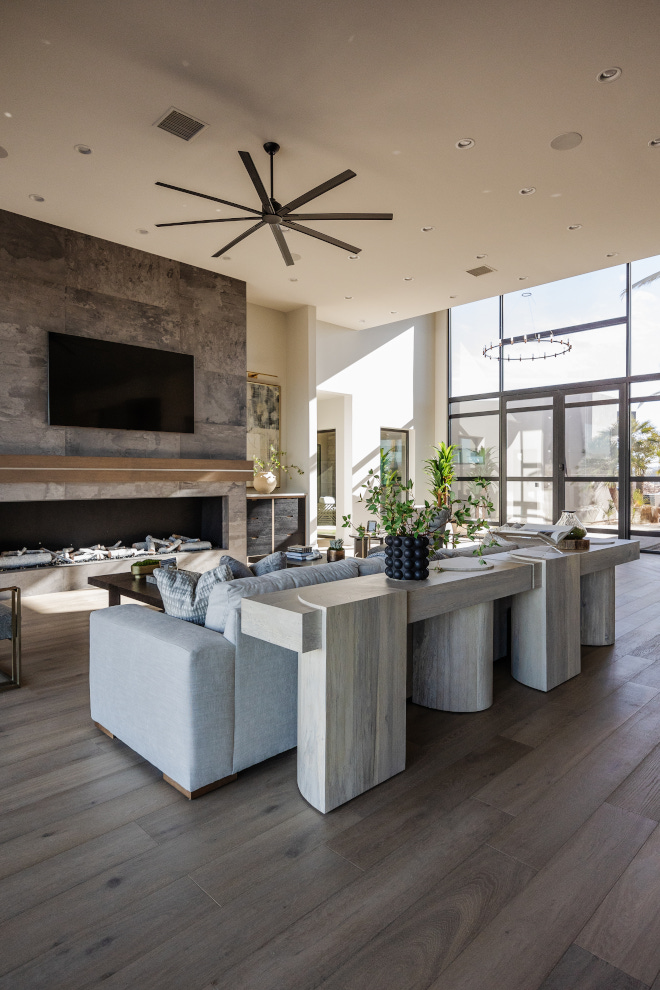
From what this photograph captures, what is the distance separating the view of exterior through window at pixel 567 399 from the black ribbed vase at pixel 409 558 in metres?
6.64

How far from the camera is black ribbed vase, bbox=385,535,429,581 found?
2.27 m

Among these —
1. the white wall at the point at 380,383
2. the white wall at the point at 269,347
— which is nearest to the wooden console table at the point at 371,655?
the white wall at the point at 269,347

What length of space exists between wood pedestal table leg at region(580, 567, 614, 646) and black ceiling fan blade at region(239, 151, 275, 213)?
3.21 metres

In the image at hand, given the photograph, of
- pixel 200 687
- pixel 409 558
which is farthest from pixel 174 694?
pixel 409 558

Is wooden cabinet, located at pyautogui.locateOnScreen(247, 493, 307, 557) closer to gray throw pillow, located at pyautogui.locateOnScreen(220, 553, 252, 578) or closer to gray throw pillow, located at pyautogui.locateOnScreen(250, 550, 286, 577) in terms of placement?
gray throw pillow, located at pyautogui.locateOnScreen(250, 550, 286, 577)

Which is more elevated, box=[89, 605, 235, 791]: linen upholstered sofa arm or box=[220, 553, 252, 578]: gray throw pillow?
box=[220, 553, 252, 578]: gray throw pillow

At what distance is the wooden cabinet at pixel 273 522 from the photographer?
23.8 feet

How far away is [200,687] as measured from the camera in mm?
1877

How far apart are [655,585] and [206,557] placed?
4675 millimetres

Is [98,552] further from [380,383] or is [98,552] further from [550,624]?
[380,383]

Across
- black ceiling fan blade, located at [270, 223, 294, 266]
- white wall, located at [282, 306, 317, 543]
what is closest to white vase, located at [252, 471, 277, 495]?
white wall, located at [282, 306, 317, 543]

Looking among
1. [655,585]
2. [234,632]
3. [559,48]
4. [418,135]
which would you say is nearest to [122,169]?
[418,135]

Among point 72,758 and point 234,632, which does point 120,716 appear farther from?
point 234,632

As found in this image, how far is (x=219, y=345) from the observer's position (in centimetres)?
662
